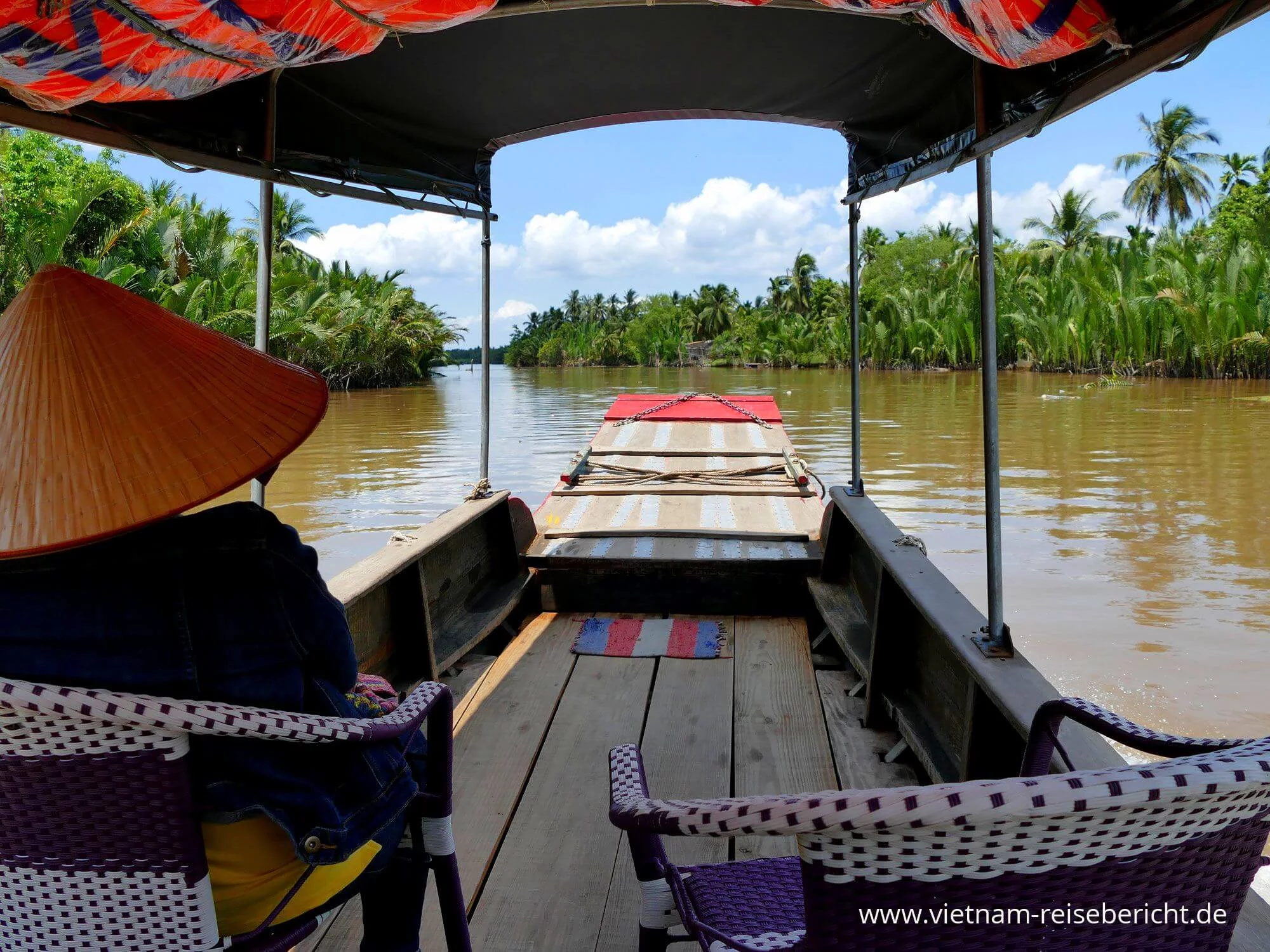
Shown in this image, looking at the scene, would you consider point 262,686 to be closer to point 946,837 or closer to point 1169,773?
point 946,837

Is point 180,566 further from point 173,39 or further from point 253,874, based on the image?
point 173,39

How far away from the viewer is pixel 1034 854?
0.77 meters

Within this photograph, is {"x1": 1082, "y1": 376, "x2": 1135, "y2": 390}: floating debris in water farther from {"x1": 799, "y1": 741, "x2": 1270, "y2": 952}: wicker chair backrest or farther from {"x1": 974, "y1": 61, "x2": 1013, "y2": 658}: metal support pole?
{"x1": 799, "y1": 741, "x2": 1270, "y2": 952}: wicker chair backrest

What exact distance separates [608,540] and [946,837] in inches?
143

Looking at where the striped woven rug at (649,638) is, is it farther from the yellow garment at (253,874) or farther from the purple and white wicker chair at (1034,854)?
the purple and white wicker chair at (1034,854)

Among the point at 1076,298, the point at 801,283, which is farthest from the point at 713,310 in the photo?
the point at 1076,298

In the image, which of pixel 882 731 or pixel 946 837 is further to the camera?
pixel 882 731

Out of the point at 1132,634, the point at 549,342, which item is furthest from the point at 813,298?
the point at 1132,634

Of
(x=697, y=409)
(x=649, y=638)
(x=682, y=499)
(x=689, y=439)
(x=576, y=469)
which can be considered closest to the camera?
(x=649, y=638)

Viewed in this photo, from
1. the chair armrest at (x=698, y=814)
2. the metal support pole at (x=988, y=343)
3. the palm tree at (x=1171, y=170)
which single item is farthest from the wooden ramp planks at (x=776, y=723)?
Answer: the palm tree at (x=1171, y=170)

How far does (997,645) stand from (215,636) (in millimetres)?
1651

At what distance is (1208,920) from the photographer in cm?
84

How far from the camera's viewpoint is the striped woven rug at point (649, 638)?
357 centimetres

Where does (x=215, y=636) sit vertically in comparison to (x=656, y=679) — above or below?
above
